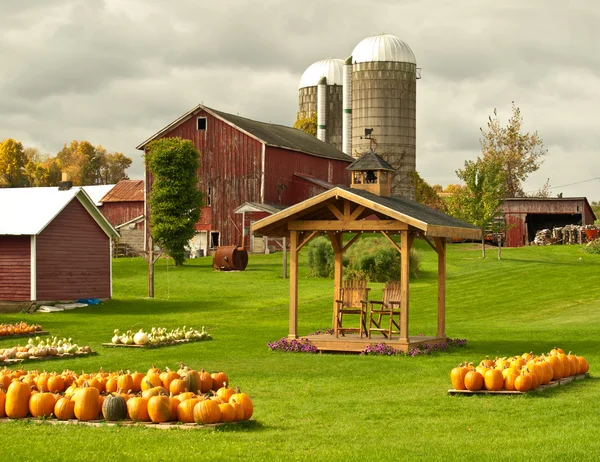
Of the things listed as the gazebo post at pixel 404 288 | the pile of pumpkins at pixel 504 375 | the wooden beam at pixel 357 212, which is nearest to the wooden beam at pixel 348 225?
the wooden beam at pixel 357 212

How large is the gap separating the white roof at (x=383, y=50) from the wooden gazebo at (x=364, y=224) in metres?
60.7

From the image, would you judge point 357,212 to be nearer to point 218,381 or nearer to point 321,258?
→ point 218,381

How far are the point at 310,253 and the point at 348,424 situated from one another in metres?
37.1

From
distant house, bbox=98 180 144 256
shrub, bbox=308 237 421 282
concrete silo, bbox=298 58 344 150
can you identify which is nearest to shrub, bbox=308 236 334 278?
shrub, bbox=308 237 421 282

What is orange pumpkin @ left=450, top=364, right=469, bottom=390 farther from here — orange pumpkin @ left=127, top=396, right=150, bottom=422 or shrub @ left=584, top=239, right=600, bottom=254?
shrub @ left=584, top=239, right=600, bottom=254

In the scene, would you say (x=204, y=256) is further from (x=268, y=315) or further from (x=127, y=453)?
(x=127, y=453)

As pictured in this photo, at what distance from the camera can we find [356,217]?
23.8 m

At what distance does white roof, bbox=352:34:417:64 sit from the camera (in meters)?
85.3

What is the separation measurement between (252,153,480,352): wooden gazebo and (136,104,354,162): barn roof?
39892 millimetres

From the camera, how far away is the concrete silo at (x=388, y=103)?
84938 millimetres

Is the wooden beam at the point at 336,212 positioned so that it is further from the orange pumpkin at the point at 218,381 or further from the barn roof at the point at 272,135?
the barn roof at the point at 272,135

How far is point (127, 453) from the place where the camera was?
36.0ft

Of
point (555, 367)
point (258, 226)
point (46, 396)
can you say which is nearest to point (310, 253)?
point (258, 226)

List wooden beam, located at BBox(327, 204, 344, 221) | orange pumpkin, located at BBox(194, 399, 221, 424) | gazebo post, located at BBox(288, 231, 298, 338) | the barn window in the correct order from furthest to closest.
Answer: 1. the barn window
2. gazebo post, located at BBox(288, 231, 298, 338)
3. wooden beam, located at BBox(327, 204, 344, 221)
4. orange pumpkin, located at BBox(194, 399, 221, 424)
